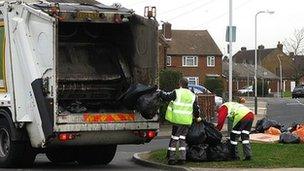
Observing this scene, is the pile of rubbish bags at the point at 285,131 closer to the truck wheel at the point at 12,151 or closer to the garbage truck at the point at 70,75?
the garbage truck at the point at 70,75

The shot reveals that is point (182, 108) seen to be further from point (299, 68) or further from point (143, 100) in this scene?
point (299, 68)

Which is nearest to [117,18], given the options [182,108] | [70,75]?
[70,75]

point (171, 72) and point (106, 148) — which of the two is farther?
point (171, 72)

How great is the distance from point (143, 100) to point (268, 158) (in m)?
2.66

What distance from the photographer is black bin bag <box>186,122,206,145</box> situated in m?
12.5

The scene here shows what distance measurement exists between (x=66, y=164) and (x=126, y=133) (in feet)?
7.05

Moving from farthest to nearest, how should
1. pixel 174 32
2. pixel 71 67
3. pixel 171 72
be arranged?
pixel 174 32
pixel 171 72
pixel 71 67

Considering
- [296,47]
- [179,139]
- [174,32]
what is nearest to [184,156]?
[179,139]

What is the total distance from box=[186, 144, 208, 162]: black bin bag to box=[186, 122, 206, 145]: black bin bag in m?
0.10

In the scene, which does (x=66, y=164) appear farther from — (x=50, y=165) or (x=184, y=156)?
(x=184, y=156)

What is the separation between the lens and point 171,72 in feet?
79.8

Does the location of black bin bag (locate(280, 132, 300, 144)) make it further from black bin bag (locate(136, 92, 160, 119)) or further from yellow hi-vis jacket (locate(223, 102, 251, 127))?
black bin bag (locate(136, 92, 160, 119))

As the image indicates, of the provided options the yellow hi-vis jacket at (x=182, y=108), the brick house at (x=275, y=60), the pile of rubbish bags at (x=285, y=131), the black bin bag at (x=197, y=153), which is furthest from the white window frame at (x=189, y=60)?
the yellow hi-vis jacket at (x=182, y=108)

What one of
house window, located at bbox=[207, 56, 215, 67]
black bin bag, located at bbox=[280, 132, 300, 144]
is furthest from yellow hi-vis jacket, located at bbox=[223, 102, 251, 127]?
house window, located at bbox=[207, 56, 215, 67]
